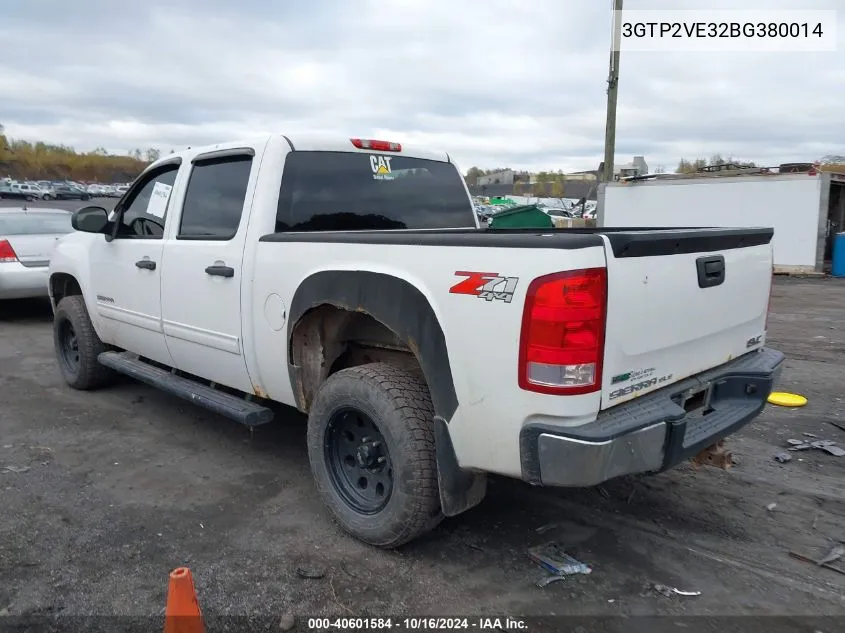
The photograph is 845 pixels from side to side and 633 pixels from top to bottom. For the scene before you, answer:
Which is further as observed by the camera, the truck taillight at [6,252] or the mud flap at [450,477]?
the truck taillight at [6,252]

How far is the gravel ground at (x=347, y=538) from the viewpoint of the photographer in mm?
2814

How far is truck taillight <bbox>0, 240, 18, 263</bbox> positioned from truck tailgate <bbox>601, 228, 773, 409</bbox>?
845cm

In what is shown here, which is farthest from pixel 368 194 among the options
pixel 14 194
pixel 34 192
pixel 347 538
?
pixel 34 192

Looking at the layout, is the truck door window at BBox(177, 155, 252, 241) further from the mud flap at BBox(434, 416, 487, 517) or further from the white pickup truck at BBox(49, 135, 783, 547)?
the mud flap at BBox(434, 416, 487, 517)

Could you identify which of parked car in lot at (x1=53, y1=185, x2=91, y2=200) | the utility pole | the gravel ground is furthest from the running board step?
parked car in lot at (x1=53, y1=185, x2=91, y2=200)

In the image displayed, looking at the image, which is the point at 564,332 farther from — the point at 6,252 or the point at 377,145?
the point at 6,252

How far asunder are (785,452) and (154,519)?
4.00 meters

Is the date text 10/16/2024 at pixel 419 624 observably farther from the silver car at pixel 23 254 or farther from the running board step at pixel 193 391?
the silver car at pixel 23 254

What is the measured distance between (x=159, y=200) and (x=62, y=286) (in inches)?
81.3

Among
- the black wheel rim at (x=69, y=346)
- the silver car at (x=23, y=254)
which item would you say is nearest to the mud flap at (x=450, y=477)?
the black wheel rim at (x=69, y=346)

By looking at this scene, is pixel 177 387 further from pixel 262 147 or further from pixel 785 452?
pixel 785 452

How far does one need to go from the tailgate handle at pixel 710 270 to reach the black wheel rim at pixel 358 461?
1.62 meters

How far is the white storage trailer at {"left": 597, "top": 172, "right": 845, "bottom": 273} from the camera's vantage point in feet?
52.6

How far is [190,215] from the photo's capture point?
14.2 feet
